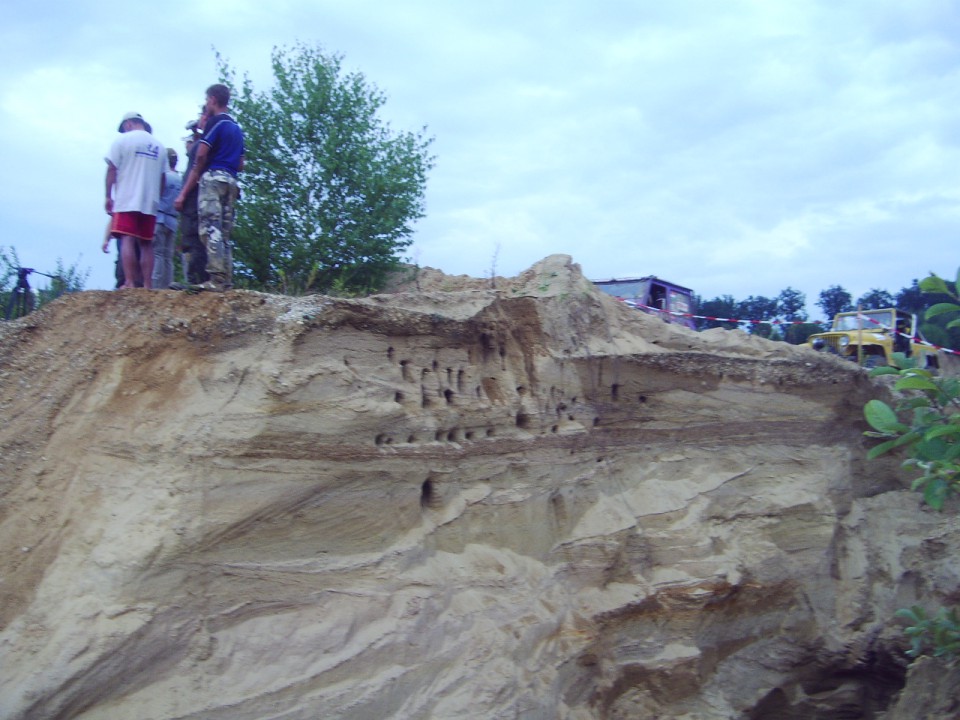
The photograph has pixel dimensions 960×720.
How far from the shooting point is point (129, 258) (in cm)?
608

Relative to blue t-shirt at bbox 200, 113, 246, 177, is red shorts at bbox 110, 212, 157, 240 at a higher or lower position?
lower

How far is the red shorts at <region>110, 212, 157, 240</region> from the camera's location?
606 centimetres

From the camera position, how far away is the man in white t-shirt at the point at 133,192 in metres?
6.06

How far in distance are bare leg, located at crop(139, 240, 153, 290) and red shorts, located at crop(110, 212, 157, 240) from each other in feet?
0.25

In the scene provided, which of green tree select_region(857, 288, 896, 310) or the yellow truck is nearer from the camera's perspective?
the yellow truck

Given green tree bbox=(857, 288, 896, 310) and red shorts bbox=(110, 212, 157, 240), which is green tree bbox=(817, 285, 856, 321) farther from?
red shorts bbox=(110, 212, 157, 240)

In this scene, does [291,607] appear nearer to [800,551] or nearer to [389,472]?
[389,472]

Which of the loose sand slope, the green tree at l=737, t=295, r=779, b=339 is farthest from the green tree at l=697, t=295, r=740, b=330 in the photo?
the loose sand slope

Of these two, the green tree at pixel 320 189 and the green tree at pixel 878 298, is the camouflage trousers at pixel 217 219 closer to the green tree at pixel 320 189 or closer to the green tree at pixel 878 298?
the green tree at pixel 320 189

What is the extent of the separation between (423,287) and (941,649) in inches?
Answer: 214

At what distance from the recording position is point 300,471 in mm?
5426

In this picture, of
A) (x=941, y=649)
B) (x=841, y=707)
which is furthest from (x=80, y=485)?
(x=841, y=707)

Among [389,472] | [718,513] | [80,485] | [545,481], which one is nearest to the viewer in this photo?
[80,485]

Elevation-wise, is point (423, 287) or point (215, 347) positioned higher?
point (423, 287)
